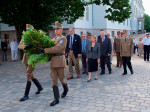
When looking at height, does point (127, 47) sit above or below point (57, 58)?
above

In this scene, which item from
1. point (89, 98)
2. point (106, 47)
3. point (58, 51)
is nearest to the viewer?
point (58, 51)

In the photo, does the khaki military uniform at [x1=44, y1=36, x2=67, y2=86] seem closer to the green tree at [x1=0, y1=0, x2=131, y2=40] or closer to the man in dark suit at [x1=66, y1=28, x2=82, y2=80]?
the man in dark suit at [x1=66, y1=28, x2=82, y2=80]

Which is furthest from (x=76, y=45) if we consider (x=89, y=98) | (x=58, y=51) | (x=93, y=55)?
(x=58, y=51)

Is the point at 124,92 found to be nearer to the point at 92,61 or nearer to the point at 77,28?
the point at 92,61

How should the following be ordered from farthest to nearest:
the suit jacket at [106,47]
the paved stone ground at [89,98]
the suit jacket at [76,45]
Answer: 1. the suit jacket at [106,47]
2. the suit jacket at [76,45]
3. the paved stone ground at [89,98]

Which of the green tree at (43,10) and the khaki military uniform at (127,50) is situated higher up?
the green tree at (43,10)

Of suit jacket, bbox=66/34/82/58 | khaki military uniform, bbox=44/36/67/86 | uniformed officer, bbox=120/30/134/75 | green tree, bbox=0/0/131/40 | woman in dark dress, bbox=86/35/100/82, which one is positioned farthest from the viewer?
green tree, bbox=0/0/131/40

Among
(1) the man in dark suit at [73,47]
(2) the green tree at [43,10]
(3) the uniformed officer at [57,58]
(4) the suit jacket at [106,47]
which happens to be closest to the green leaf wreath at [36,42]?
(3) the uniformed officer at [57,58]

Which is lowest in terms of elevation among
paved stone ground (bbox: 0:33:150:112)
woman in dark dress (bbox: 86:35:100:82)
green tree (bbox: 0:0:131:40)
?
paved stone ground (bbox: 0:33:150:112)

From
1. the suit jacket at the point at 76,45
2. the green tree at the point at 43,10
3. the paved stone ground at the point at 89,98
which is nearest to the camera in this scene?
the paved stone ground at the point at 89,98

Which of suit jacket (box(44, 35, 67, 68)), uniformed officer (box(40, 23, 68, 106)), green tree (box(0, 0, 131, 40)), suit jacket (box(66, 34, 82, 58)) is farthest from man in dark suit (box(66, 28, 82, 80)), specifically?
green tree (box(0, 0, 131, 40))

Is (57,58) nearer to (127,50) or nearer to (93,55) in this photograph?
(93,55)

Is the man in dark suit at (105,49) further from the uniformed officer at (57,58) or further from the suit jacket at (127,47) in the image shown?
the uniformed officer at (57,58)

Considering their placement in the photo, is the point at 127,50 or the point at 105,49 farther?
the point at 105,49
